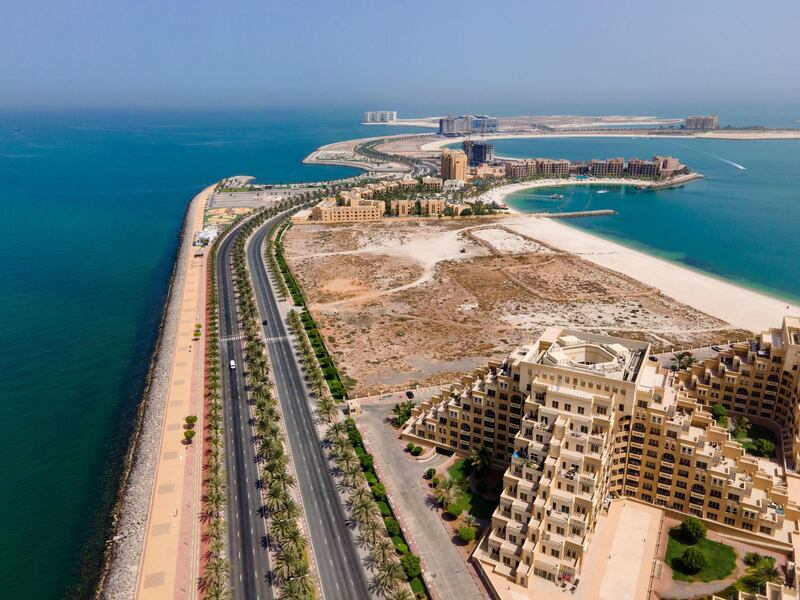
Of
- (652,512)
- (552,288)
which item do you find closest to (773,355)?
(652,512)

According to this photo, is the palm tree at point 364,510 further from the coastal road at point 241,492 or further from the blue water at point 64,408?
the blue water at point 64,408

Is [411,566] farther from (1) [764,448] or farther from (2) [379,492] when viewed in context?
(1) [764,448]

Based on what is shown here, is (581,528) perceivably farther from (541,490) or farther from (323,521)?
(323,521)

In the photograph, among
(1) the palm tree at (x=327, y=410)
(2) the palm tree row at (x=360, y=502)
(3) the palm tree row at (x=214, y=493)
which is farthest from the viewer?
(1) the palm tree at (x=327, y=410)

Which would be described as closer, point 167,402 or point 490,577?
point 490,577

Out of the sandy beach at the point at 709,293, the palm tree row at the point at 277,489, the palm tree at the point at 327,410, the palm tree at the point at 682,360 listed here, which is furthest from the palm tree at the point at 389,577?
the sandy beach at the point at 709,293

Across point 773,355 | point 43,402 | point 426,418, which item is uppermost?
point 773,355
